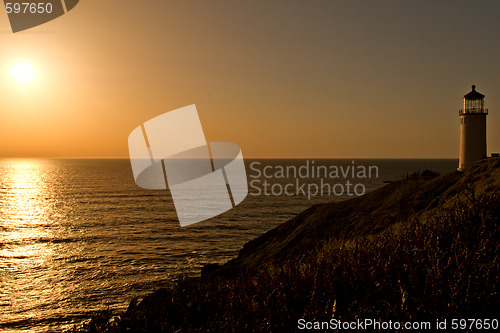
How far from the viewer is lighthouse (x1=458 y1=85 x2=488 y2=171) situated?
1057 inches

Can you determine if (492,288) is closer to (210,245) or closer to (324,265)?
(324,265)

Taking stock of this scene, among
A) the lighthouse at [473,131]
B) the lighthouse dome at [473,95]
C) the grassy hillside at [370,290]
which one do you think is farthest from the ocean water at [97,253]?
the lighthouse dome at [473,95]

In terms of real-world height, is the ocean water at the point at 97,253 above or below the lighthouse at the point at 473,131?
below

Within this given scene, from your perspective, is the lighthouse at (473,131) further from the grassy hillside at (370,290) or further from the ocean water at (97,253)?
the grassy hillside at (370,290)

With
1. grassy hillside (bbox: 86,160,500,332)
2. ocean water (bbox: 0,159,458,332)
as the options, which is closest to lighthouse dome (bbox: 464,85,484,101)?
ocean water (bbox: 0,159,458,332)

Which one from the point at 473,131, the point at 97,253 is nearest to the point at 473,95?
the point at 473,131

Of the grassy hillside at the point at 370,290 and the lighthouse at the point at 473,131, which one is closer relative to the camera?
the grassy hillside at the point at 370,290

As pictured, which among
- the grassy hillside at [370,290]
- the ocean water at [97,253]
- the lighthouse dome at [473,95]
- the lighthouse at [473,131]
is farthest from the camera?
the lighthouse dome at [473,95]

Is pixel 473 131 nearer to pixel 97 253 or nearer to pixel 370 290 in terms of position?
pixel 370 290

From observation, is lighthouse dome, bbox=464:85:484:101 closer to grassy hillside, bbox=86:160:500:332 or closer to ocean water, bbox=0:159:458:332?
ocean water, bbox=0:159:458:332

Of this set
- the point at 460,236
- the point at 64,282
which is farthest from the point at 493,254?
the point at 64,282

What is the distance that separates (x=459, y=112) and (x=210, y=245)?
Result: 2583 centimetres

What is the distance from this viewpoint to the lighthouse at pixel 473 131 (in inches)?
1057

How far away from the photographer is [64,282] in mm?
24297
